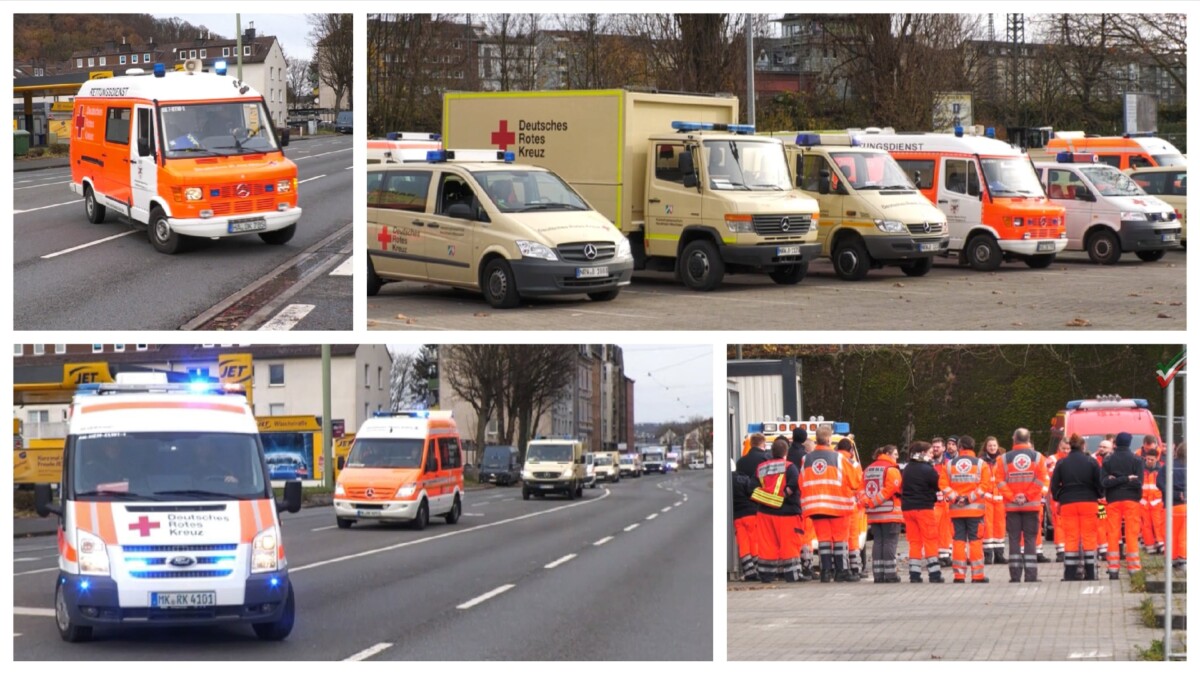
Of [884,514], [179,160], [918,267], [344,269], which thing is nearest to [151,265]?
[179,160]

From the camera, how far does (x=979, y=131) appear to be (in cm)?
2320

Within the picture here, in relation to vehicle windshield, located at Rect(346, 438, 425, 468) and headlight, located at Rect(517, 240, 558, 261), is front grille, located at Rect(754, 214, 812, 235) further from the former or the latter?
vehicle windshield, located at Rect(346, 438, 425, 468)

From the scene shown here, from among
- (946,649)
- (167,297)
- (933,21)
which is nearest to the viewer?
(946,649)

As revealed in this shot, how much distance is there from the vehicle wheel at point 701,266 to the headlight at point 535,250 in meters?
3.50

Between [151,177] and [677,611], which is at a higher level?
[151,177]

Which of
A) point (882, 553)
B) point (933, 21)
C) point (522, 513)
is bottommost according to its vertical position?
point (522, 513)

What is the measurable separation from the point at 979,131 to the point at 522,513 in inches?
417

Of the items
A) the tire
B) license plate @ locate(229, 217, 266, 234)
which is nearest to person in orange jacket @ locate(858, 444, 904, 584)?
the tire

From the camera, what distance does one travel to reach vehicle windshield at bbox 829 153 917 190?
2067 cm

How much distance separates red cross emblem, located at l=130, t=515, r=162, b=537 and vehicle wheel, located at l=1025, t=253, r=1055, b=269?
16.0m

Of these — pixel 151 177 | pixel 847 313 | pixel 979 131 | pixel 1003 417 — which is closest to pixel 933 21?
pixel 979 131

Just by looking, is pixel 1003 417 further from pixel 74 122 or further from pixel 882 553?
pixel 74 122

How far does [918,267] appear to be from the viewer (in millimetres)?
20906

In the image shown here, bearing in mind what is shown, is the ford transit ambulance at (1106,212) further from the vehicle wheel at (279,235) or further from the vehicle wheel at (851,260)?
the vehicle wheel at (279,235)
